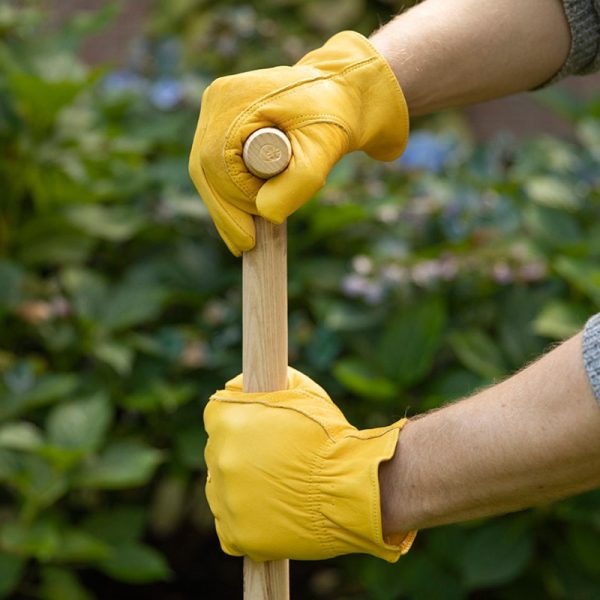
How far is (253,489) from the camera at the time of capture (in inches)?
60.4

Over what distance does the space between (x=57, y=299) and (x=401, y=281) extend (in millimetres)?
828

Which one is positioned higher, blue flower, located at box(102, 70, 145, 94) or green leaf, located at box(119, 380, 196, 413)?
blue flower, located at box(102, 70, 145, 94)

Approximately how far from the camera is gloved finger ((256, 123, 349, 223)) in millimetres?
1522

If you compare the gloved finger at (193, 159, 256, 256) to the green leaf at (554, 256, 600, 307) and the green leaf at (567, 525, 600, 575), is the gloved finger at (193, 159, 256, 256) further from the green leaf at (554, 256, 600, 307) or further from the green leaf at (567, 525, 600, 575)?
the green leaf at (567, 525, 600, 575)

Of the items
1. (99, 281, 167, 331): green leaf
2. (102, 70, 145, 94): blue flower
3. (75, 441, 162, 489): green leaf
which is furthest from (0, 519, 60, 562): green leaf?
(102, 70, 145, 94): blue flower

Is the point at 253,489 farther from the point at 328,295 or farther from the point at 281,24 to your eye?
the point at 281,24

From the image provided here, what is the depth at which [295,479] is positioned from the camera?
4.99ft

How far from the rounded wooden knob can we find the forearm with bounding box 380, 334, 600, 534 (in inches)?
14.4

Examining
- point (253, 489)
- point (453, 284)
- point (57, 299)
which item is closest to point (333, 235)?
point (453, 284)

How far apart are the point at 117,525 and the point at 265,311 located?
1.32m

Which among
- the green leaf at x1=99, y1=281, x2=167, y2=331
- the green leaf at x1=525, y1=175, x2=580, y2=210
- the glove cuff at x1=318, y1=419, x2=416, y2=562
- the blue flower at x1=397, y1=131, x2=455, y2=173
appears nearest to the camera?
the glove cuff at x1=318, y1=419, x2=416, y2=562

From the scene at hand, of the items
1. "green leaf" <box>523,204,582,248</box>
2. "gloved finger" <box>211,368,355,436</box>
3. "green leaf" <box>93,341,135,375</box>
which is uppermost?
"green leaf" <box>523,204,582,248</box>

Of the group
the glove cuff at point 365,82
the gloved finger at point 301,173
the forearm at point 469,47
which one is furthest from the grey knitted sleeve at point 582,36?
the gloved finger at point 301,173

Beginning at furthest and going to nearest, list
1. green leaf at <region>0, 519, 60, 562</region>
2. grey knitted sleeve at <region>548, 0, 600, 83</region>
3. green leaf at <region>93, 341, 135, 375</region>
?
green leaf at <region>93, 341, 135, 375</region>, green leaf at <region>0, 519, 60, 562</region>, grey knitted sleeve at <region>548, 0, 600, 83</region>
